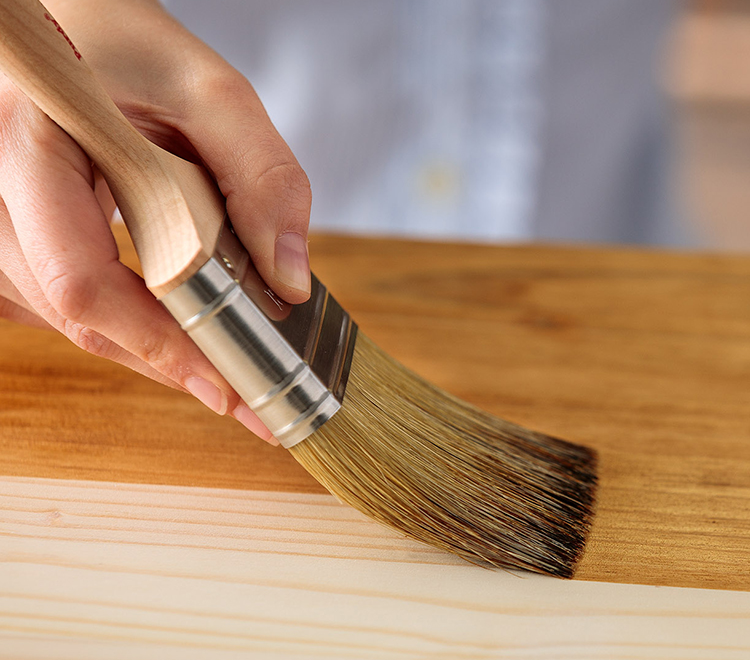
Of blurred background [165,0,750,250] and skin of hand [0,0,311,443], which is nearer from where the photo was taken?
skin of hand [0,0,311,443]

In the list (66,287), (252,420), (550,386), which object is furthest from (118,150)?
(550,386)

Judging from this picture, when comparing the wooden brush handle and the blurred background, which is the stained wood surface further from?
the blurred background

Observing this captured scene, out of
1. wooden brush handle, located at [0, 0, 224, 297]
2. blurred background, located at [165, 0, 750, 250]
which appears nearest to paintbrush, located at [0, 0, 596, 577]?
wooden brush handle, located at [0, 0, 224, 297]

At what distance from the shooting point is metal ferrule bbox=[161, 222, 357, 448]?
1.40 ft

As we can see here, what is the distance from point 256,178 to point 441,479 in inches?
9.1

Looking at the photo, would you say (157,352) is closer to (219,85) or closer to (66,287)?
(66,287)

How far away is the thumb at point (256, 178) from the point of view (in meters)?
0.48

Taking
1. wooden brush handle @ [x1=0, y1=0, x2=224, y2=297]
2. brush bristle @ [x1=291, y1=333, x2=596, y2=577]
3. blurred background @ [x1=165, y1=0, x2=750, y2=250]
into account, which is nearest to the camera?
wooden brush handle @ [x1=0, y1=0, x2=224, y2=297]

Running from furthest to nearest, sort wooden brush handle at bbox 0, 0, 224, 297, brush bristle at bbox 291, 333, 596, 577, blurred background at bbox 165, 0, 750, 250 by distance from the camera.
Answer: blurred background at bbox 165, 0, 750, 250 → brush bristle at bbox 291, 333, 596, 577 → wooden brush handle at bbox 0, 0, 224, 297

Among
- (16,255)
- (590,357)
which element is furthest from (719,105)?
(16,255)

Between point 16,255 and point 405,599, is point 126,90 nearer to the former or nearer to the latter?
point 16,255

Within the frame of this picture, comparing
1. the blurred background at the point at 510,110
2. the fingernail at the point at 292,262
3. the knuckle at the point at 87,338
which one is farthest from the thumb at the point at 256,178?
the blurred background at the point at 510,110

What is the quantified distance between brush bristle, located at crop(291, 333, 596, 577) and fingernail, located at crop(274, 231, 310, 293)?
8 cm

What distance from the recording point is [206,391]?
18.9 inches
